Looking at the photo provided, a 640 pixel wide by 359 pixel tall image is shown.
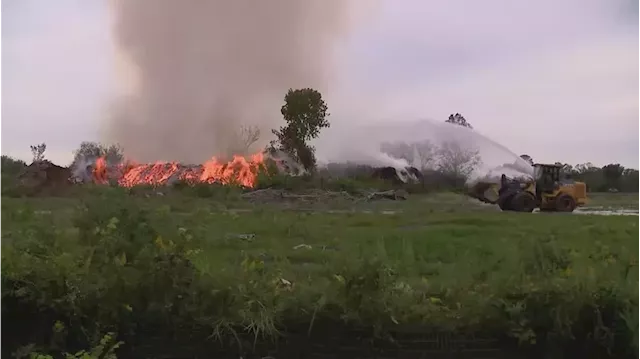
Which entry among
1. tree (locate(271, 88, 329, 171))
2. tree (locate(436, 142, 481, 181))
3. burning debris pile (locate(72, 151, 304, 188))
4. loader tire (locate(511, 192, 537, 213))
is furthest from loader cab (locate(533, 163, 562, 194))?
tree (locate(271, 88, 329, 171))

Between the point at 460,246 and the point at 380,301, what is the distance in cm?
664

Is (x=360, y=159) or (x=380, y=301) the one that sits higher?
(x=360, y=159)

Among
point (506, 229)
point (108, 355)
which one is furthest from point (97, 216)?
point (506, 229)

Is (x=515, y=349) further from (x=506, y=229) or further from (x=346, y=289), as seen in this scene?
(x=506, y=229)

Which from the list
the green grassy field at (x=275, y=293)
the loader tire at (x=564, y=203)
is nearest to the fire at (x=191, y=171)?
the loader tire at (x=564, y=203)

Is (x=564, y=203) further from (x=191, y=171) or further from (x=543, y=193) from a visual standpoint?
(x=191, y=171)

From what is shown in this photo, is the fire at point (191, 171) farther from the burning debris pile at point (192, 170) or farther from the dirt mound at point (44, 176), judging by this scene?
the dirt mound at point (44, 176)

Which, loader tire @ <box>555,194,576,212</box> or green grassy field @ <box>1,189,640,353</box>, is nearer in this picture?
green grassy field @ <box>1,189,640,353</box>

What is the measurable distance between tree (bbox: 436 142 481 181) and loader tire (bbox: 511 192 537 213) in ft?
57.9

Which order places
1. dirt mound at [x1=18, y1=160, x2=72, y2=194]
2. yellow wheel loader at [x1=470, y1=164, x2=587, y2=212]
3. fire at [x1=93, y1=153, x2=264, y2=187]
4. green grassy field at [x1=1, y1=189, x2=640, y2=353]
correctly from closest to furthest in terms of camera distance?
green grassy field at [x1=1, y1=189, x2=640, y2=353] → yellow wheel loader at [x1=470, y1=164, x2=587, y2=212] → dirt mound at [x1=18, y1=160, x2=72, y2=194] → fire at [x1=93, y1=153, x2=264, y2=187]

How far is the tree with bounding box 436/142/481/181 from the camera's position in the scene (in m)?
43.5

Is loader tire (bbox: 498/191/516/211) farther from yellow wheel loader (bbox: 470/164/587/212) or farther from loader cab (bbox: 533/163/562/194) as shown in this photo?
loader cab (bbox: 533/163/562/194)

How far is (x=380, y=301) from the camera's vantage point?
4406 millimetres

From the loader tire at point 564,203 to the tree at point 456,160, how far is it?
673 inches
